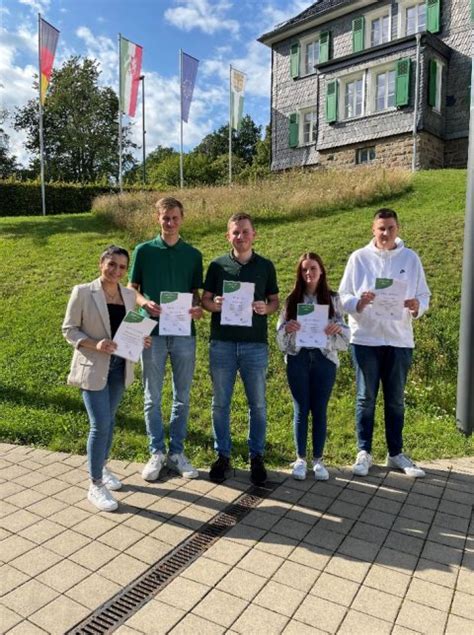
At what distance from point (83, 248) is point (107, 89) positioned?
145ft

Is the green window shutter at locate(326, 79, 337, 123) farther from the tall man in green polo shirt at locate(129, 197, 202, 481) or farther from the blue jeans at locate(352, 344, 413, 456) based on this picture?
the tall man in green polo shirt at locate(129, 197, 202, 481)

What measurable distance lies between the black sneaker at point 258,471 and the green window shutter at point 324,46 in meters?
26.9

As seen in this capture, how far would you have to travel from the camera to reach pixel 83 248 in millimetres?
13594

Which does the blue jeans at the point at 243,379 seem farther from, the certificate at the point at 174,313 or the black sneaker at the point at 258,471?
the certificate at the point at 174,313

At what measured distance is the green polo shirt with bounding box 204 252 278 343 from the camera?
4227mm

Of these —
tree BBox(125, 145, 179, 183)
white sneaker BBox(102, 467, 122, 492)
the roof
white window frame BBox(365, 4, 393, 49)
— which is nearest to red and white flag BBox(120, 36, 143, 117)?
the roof

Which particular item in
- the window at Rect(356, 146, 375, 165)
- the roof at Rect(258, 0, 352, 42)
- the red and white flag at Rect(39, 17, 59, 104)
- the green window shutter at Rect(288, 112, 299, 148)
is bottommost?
the window at Rect(356, 146, 375, 165)

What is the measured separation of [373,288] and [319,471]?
170cm

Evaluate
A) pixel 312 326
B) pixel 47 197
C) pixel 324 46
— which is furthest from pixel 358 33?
pixel 312 326

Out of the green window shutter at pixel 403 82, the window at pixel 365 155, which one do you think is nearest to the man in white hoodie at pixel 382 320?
the green window shutter at pixel 403 82

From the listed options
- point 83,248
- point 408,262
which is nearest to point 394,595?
Answer: point 408,262

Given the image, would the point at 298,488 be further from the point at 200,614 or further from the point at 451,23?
the point at 451,23

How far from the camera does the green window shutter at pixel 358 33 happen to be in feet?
81.9

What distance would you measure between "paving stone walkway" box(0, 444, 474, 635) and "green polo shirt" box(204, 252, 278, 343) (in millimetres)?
1318
